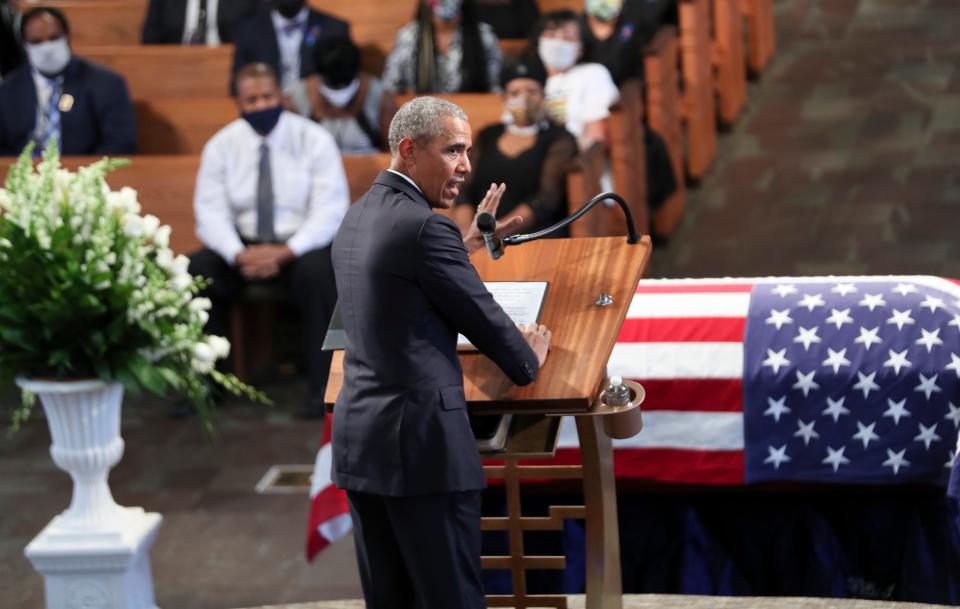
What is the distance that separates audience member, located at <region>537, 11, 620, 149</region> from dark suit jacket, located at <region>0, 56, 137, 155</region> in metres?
1.97

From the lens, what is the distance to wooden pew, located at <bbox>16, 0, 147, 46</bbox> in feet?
27.7

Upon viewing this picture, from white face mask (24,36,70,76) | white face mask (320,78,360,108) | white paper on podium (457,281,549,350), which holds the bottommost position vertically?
white paper on podium (457,281,549,350)

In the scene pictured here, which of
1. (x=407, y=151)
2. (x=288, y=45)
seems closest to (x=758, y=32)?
(x=288, y=45)

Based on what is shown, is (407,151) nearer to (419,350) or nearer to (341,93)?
(419,350)

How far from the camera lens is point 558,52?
22.5 ft

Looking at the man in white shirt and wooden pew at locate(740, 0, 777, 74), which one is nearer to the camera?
the man in white shirt

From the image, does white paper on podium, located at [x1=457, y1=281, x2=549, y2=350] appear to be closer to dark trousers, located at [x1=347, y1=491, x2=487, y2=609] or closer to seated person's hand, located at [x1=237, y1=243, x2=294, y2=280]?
dark trousers, located at [x1=347, y1=491, x2=487, y2=609]

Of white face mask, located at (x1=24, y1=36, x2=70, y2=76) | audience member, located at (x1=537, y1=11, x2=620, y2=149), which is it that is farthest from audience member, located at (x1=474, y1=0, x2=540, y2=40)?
white face mask, located at (x1=24, y1=36, x2=70, y2=76)

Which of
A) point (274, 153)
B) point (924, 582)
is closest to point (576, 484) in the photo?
point (924, 582)

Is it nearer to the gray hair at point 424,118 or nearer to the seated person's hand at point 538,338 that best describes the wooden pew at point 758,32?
the seated person's hand at point 538,338

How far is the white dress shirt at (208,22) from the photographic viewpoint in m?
8.12

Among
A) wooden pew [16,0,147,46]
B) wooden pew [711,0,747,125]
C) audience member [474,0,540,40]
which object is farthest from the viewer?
wooden pew [16,0,147,46]

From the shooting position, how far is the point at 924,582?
3.85 m

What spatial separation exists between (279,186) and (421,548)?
3.87 metres
